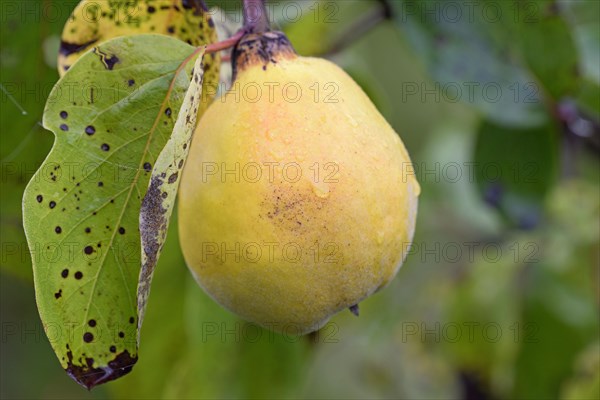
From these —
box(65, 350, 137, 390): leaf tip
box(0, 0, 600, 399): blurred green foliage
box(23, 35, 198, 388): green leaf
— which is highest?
box(23, 35, 198, 388): green leaf

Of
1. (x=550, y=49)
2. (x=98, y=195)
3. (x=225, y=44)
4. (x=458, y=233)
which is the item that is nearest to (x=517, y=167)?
(x=550, y=49)

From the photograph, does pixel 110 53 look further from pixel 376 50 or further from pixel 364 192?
pixel 376 50

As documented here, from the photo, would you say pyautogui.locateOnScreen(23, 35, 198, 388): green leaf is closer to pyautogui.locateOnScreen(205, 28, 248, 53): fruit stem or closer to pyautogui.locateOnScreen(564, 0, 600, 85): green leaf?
pyautogui.locateOnScreen(205, 28, 248, 53): fruit stem

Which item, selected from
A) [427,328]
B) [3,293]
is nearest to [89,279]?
[427,328]

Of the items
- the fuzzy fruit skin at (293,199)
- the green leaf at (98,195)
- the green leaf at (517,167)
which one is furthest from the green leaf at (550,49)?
the green leaf at (98,195)

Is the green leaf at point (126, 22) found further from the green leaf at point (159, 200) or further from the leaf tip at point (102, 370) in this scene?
the leaf tip at point (102, 370)

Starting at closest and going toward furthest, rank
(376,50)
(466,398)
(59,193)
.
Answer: (59,193) → (466,398) → (376,50)

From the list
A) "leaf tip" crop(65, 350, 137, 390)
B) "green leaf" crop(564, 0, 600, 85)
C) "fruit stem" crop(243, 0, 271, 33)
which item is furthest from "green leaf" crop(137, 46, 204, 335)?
"green leaf" crop(564, 0, 600, 85)
